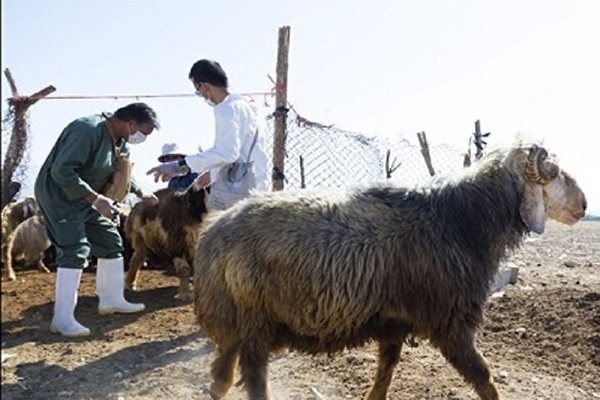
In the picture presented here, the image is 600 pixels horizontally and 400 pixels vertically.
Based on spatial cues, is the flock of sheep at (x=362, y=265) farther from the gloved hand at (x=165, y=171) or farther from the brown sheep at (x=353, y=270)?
the gloved hand at (x=165, y=171)

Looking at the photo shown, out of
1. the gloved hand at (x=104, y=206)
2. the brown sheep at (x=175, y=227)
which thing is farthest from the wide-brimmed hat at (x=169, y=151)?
the gloved hand at (x=104, y=206)

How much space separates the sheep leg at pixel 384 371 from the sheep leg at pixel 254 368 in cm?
85

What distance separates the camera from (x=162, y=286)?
27.1ft

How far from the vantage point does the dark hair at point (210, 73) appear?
18.2ft

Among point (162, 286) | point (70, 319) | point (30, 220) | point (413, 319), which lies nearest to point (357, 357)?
point (413, 319)

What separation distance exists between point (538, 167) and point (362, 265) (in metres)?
1.27

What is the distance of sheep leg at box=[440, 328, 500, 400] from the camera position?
12.6ft

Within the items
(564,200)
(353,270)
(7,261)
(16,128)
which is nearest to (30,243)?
(16,128)

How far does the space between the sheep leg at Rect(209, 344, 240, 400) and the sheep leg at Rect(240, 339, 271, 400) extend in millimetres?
84

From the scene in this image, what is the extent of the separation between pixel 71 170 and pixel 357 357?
2.61 metres

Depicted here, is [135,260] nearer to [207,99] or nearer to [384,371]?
[207,99]

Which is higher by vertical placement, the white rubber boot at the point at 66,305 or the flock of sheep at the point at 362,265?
the flock of sheep at the point at 362,265

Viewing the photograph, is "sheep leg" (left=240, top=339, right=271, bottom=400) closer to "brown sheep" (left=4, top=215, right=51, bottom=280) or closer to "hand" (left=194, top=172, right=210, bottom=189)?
"hand" (left=194, top=172, right=210, bottom=189)

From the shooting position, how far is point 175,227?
286 inches
